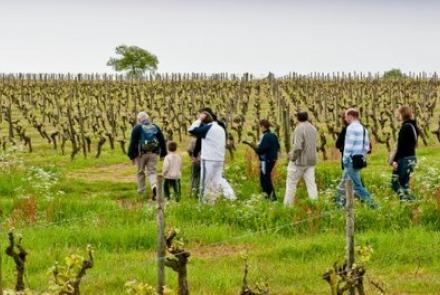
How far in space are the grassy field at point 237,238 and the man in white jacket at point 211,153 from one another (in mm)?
529

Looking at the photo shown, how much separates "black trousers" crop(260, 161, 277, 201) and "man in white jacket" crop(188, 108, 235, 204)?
83 centimetres

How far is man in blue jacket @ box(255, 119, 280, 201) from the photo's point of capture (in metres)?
13.9

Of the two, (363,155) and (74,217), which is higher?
(363,155)

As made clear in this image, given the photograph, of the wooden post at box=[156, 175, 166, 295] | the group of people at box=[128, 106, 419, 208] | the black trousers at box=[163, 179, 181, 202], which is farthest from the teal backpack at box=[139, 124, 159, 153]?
the wooden post at box=[156, 175, 166, 295]

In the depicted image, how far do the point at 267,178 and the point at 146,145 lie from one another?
2.24m

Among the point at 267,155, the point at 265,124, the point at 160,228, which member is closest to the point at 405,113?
the point at 265,124

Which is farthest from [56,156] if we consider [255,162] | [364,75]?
[364,75]

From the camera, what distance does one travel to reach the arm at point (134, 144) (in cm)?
1480

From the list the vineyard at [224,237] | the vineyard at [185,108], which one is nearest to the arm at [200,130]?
the vineyard at [224,237]

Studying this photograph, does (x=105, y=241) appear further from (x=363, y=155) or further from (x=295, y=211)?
(x=363, y=155)

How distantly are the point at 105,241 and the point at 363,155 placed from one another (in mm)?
4020

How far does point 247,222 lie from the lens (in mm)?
12062

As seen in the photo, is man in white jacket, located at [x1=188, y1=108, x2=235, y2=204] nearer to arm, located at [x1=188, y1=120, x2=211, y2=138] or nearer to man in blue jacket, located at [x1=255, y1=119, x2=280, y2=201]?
arm, located at [x1=188, y1=120, x2=211, y2=138]

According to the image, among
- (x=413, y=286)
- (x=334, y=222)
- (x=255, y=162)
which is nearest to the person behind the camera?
(x=413, y=286)
